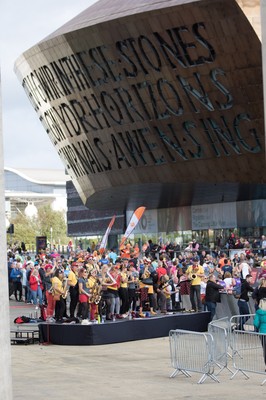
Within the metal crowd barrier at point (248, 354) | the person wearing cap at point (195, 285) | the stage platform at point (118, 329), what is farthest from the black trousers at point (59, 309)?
the metal crowd barrier at point (248, 354)

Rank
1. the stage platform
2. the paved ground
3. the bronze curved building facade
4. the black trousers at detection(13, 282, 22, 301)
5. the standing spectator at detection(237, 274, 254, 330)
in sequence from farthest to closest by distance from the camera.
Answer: the bronze curved building facade < the black trousers at detection(13, 282, 22, 301) < the standing spectator at detection(237, 274, 254, 330) < the stage platform < the paved ground

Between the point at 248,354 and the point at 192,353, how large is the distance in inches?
53.6

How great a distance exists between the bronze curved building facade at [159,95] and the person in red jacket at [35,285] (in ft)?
38.0

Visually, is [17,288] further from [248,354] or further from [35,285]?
[248,354]

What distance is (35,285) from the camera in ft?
120

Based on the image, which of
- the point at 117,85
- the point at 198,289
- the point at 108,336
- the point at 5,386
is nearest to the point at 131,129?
the point at 117,85

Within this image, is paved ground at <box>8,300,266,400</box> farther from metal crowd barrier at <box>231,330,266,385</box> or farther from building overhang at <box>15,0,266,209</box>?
building overhang at <box>15,0,266,209</box>

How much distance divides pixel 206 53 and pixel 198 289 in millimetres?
15186

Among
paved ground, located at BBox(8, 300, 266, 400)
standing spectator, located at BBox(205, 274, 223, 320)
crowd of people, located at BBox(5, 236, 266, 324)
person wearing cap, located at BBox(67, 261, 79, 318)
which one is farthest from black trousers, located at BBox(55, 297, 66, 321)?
standing spectator, located at BBox(205, 274, 223, 320)

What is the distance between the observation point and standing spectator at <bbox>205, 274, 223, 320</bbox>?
89.9 ft

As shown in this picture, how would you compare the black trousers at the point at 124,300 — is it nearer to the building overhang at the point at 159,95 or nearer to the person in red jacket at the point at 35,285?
the person in red jacket at the point at 35,285

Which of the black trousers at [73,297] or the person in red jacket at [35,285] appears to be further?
the person in red jacket at [35,285]

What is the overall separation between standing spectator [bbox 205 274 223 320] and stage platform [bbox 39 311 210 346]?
0.42m

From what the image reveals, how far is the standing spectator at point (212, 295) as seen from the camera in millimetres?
27395
